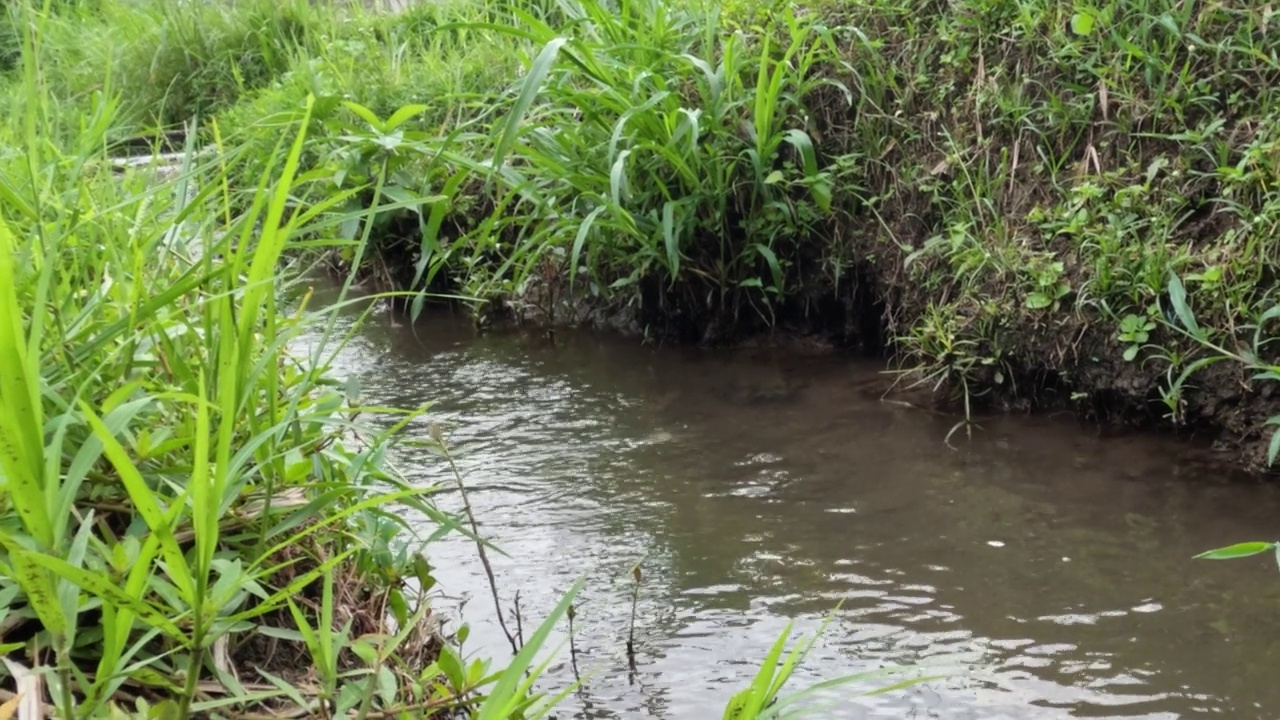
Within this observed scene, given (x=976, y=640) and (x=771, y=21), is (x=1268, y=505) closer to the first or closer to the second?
(x=976, y=640)

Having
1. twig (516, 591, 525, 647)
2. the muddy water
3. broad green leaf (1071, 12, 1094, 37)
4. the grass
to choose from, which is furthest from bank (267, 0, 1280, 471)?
twig (516, 591, 525, 647)

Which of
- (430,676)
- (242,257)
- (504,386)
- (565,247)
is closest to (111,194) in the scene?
(242,257)

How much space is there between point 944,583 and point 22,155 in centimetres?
184

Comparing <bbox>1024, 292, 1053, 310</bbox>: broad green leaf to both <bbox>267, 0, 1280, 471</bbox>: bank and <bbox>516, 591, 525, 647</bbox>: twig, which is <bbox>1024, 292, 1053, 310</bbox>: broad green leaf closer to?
<bbox>267, 0, 1280, 471</bbox>: bank

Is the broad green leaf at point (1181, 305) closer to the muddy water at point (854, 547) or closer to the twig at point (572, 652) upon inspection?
the muddy water at point (854, 547)

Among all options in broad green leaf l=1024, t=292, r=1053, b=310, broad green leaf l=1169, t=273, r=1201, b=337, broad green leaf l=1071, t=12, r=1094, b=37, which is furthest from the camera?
broad green leaf l=1071, t=12, r=1094, b=37

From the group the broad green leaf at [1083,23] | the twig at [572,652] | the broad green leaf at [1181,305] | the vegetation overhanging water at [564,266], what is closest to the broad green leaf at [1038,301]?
the vegetation overhanging water at [564,266]

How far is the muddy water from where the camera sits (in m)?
1.90

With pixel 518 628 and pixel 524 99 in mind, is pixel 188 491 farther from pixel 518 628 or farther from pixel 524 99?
pixel 524 99

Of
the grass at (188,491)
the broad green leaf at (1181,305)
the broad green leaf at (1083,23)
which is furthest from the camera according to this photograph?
the broad green leaf at (1083,23)

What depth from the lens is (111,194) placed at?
207 centimetres

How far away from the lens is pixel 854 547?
236 cm

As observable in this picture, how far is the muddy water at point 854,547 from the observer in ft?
6.23

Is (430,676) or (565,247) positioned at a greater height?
(565,247)
